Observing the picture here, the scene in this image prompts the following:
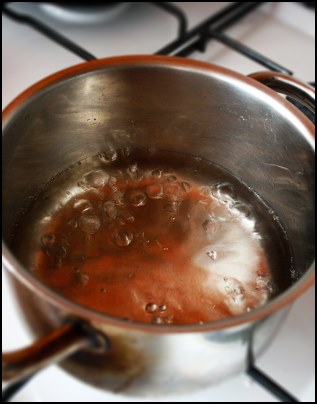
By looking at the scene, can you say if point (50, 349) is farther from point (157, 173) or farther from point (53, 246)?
point (157, 173)

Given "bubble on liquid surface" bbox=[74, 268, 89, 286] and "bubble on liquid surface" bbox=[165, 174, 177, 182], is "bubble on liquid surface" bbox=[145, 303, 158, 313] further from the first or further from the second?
"bubble on liquid surface" bbox=[165, 174, 177, 182]

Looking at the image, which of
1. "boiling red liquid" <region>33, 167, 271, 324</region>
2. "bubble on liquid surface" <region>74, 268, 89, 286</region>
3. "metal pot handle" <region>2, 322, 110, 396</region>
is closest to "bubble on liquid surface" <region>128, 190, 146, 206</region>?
"boiling red liquid" <region>33, 167, 271, 324</region>

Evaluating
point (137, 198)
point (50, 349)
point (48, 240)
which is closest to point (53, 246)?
point (48, 240)

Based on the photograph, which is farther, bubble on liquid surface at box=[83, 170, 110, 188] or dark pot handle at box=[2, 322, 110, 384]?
Answer: bubble on liquid surface at box=[83, 170, 110, 188]

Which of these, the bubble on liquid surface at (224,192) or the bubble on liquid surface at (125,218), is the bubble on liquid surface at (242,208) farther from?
the bubble on liquid surface at (125,218)

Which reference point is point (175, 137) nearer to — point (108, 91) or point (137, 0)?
point (108, 91)

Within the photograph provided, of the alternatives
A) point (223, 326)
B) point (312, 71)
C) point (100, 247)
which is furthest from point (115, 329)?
point (312, 71)

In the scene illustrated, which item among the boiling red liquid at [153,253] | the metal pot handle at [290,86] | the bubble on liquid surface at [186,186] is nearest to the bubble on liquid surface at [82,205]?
the boiling red liquid at [153,253]
